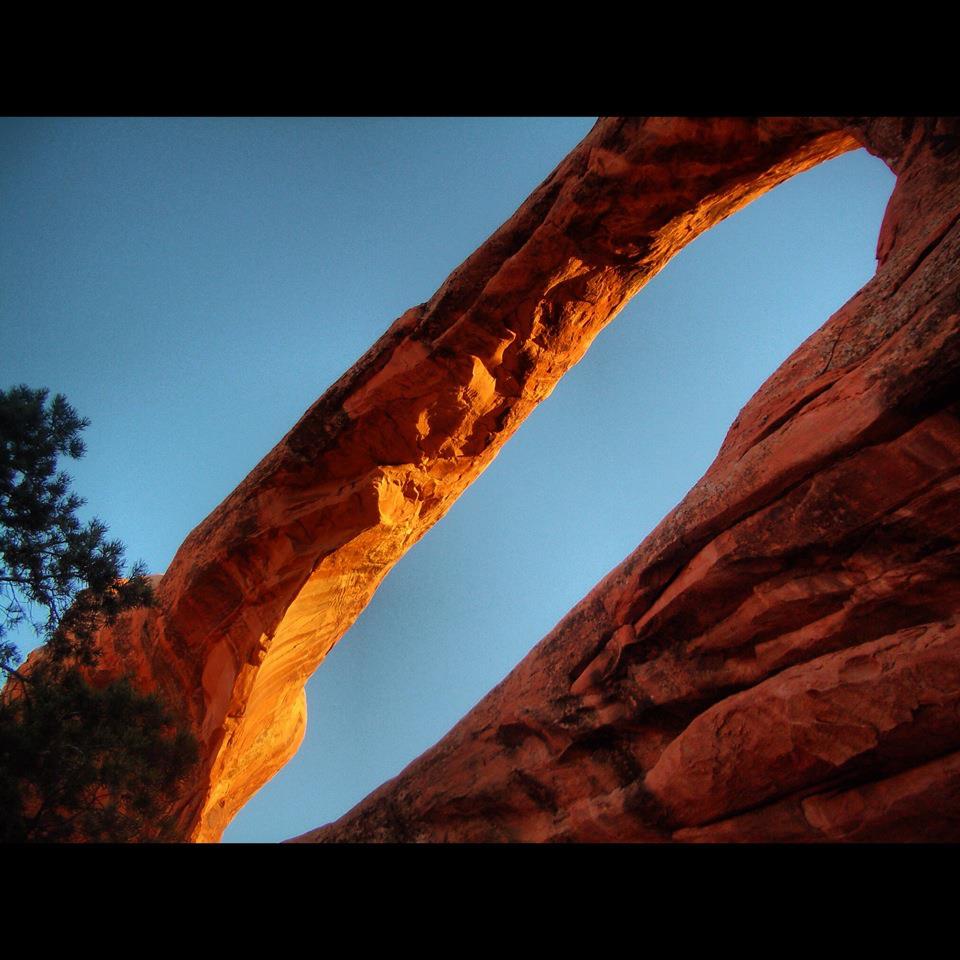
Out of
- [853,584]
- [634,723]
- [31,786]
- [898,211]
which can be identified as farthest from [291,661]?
[898,211]

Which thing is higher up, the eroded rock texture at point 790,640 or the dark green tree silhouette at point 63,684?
the dark green tree silhouette at point 63,684

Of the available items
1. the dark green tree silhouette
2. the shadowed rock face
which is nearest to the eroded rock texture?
the shadowed rock face

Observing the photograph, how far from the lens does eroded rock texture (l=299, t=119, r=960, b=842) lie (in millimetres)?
6934

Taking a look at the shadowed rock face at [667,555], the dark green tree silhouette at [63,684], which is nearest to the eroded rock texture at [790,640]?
the shadowed rock face at [667,555]

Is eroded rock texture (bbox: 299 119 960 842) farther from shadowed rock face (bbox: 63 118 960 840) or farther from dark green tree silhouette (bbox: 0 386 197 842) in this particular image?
dark green tree silhouette (bbox: 0 386 197 842)

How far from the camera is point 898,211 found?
988cm

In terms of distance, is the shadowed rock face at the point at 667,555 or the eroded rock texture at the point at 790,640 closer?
the eroded rock texture at the point at 790,640

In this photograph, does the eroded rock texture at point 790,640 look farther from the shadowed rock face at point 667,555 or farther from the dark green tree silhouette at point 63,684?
the dark green tree silhouette at point 63,684

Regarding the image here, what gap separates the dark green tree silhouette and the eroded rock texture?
12.7ft

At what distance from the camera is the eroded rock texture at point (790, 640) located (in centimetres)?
693

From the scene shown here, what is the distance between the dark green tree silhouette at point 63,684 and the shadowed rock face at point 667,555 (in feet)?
9.91
